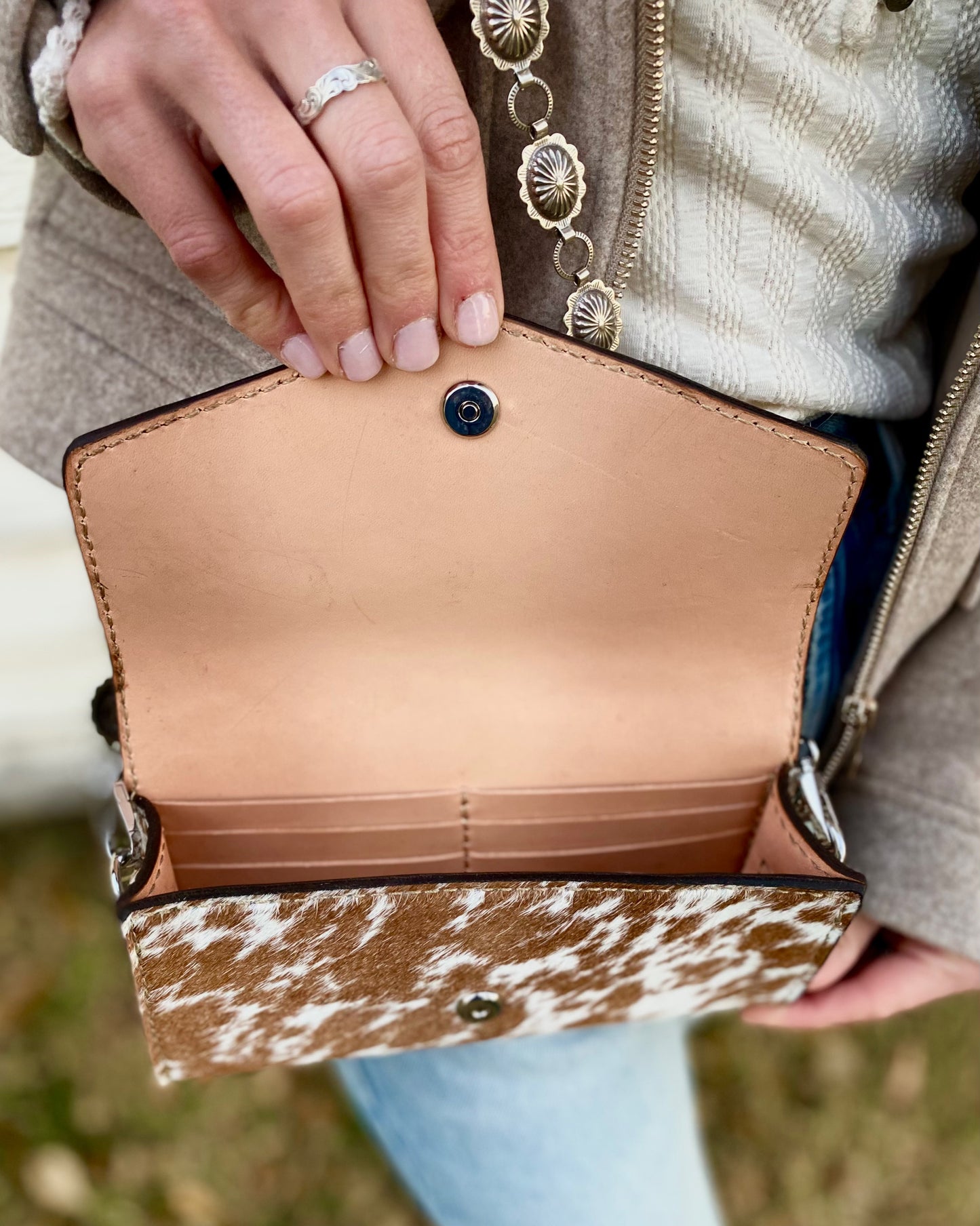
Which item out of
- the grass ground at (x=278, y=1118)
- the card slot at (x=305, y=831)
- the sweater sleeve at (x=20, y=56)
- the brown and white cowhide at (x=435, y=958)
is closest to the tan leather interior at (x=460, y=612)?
the card slot at (x=305, y=831)

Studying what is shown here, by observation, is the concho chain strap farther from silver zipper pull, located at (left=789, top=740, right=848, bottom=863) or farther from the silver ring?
silver zipper pull, located at (left=789, top=740, right=848, bottom=863)

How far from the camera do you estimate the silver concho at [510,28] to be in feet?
1.88

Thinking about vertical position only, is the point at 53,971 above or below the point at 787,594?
below

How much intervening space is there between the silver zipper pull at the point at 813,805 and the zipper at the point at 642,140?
452 millimetres

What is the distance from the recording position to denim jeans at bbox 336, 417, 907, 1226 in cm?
101

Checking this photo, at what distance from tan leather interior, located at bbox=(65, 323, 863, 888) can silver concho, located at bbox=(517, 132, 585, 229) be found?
0.09 metres

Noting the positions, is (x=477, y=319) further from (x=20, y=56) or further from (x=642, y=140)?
(x=20, y=56)

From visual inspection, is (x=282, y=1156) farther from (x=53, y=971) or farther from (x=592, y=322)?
(x=592, y=322)

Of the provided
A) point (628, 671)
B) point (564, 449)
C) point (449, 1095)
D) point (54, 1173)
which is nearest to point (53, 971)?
point (54, 1173)

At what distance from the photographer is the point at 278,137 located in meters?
0.51

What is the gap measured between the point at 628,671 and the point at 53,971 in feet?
5.24

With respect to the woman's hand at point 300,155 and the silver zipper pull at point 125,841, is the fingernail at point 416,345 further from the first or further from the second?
the silver zipper pull at point 125,841

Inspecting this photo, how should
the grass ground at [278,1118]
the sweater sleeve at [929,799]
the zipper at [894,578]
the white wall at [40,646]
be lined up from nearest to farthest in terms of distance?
the zipper at [894,578] < the sweater sleeve at [929,799] < the white wall at [40,646] < the grass ground at [278,1118]

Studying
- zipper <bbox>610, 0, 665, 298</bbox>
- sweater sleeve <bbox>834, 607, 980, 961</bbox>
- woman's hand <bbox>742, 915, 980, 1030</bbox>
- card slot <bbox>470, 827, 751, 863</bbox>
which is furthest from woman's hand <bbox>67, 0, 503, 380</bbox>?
woman's hand <bbox>742, 915, 980, 1030</bbox>
